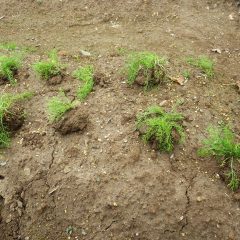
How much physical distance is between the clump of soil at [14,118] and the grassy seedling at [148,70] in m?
1.25

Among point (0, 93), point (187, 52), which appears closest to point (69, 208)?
point (0, 93)

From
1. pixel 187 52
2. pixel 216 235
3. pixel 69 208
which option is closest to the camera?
pixel 216 235

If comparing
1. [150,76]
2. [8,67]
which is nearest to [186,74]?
[150,76]

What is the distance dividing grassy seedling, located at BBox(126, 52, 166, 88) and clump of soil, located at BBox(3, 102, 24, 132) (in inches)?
49.1

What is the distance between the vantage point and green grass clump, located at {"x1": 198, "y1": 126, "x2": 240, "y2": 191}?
9.14ft

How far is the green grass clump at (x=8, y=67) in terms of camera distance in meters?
3.83

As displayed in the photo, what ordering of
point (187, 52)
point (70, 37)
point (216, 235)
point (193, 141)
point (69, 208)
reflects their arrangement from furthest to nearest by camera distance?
1. point (70, 37)
2. point (187, 52)
3. point (193, 141)
4. point (69, 208)
5. point (216, 235)

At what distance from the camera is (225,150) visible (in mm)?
2887

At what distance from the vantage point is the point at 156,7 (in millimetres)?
5242

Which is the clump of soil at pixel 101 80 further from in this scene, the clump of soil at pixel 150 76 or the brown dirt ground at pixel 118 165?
the clump of soil at pixel 150 76

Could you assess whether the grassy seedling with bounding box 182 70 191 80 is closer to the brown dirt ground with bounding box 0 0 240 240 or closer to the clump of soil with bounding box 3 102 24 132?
the brown dirt ground with bounding box 0 0 240 240

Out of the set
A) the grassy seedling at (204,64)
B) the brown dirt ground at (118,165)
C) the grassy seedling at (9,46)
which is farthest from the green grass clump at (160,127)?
the grassy seedling at (9,46)

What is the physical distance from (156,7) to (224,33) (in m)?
1.20

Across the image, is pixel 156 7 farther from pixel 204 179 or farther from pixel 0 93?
pixel 204 179
